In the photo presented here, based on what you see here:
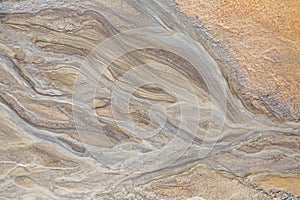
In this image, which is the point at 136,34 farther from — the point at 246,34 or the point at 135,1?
the point at 246,34

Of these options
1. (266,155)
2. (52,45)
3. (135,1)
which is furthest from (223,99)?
(52,45)

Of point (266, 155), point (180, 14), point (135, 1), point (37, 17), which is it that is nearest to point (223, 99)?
point (266, 155)

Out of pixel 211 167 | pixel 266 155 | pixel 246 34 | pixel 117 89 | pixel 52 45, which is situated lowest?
pixel 52 45

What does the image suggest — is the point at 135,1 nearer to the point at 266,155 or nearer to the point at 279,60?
the point at 279,60

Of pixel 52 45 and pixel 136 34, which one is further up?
pixel 136 34

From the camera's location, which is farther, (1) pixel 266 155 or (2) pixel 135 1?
(2) pixel 135 1

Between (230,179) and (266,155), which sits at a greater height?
(266,155)
